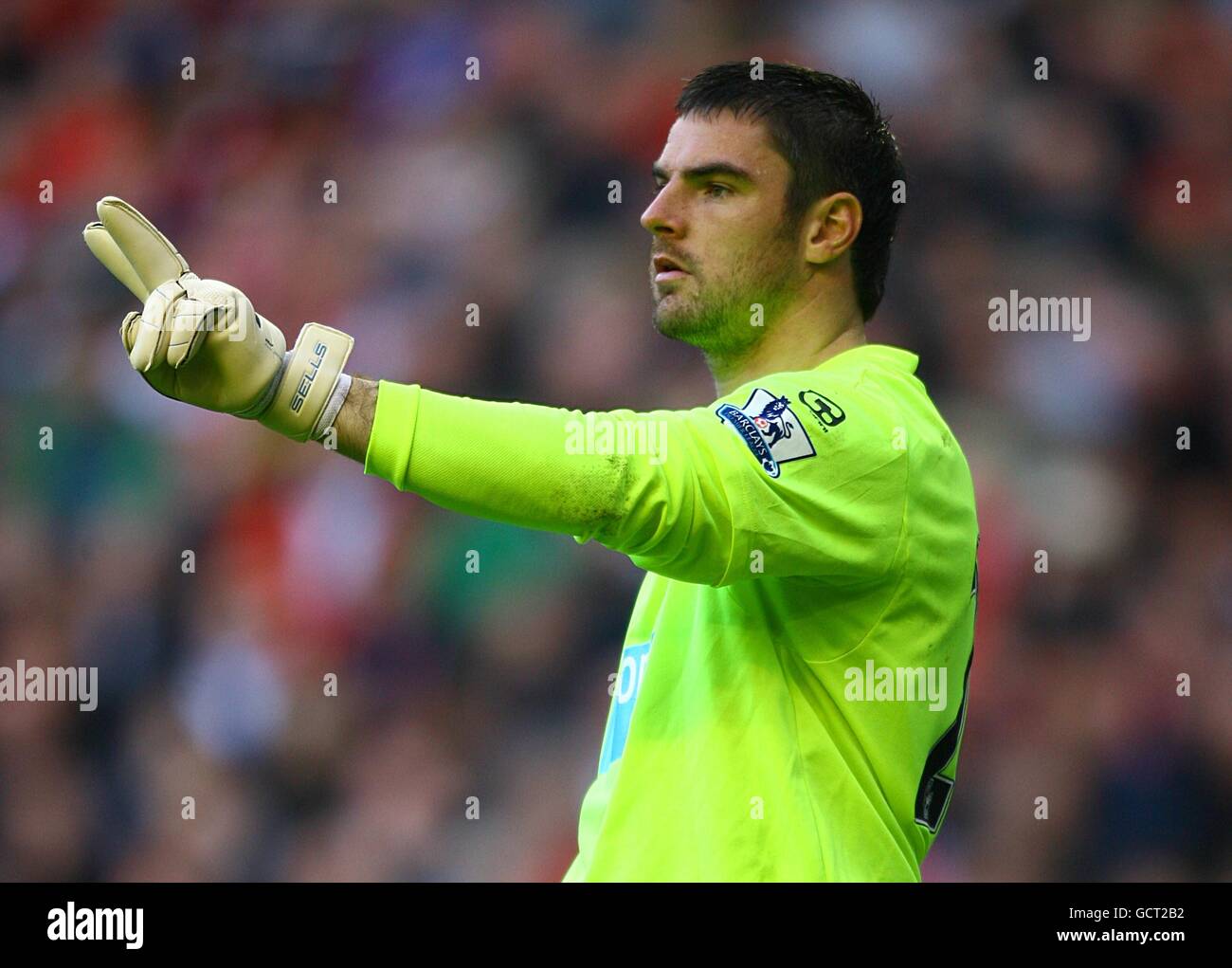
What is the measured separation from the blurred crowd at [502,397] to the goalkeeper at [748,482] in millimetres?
1519

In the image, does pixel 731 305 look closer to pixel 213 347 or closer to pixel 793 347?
pixel 793 347

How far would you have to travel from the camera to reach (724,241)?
93.4 inches

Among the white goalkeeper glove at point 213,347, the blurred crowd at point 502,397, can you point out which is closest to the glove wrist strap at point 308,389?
the white goalkeeper glove at point 213,347

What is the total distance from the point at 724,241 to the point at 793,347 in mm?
196

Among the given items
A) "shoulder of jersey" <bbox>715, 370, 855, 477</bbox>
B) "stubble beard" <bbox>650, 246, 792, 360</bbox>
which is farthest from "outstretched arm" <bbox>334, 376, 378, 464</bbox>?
"stubble beard" <bbox>650, 246, 792, 360</bbox>

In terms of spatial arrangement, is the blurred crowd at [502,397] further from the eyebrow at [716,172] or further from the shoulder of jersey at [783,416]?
the shoulder of jersey at [783,416]

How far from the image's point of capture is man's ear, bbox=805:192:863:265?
2.43 m

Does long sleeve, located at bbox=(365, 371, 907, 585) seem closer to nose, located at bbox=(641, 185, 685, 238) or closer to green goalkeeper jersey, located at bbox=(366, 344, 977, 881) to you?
green goalkeeper jersey, located at bbox=(366, 344, 977, 881)

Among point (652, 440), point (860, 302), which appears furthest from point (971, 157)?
point (652, 440)

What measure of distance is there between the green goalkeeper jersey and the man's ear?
0.67 feet

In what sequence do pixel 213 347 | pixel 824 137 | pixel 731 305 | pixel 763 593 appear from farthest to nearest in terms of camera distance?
pixel 824 137, pixel 731 305, pixel 763 593, pixel 213 347

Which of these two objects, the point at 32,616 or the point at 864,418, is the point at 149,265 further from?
the point at 32,616

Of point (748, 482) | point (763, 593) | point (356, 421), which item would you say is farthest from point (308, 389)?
point (763, 593)

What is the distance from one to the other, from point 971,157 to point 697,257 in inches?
79.4
